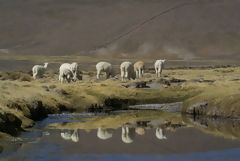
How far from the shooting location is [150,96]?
116ft

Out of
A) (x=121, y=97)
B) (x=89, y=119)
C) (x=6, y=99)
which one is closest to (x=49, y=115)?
(x=89, y=119)

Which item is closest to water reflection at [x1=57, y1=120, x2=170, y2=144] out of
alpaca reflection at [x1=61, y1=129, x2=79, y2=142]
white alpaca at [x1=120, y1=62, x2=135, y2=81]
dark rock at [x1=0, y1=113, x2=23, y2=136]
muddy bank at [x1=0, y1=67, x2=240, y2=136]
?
alpaca reflection at [x1=61, y1=129, x2=79, y2=142]

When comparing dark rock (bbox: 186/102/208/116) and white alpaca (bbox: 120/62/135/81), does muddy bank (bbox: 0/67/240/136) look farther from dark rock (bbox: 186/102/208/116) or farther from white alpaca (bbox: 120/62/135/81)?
white alpaca (bbox: 120/62/135/81)

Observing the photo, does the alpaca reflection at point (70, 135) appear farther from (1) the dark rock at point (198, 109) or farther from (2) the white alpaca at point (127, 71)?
(2) the white alpaca at point (127, 71)

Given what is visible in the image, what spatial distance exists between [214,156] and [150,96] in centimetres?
1888

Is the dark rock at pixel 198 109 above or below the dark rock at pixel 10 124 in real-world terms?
above

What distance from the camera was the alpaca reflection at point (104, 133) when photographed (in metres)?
20.5

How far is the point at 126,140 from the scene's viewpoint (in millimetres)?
19641

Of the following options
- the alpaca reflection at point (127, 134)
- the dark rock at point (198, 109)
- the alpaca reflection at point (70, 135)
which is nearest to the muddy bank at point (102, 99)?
the dark rock at point (198, 109)

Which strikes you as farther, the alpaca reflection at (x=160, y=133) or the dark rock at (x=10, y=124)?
the alpaca reflection at (x=160, y=133)

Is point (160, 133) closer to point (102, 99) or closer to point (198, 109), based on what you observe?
point (198, 109)

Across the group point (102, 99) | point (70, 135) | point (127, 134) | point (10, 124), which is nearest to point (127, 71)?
point (102, 99)

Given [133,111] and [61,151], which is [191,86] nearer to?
[133,111]

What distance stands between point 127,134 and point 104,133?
97 centimetres
